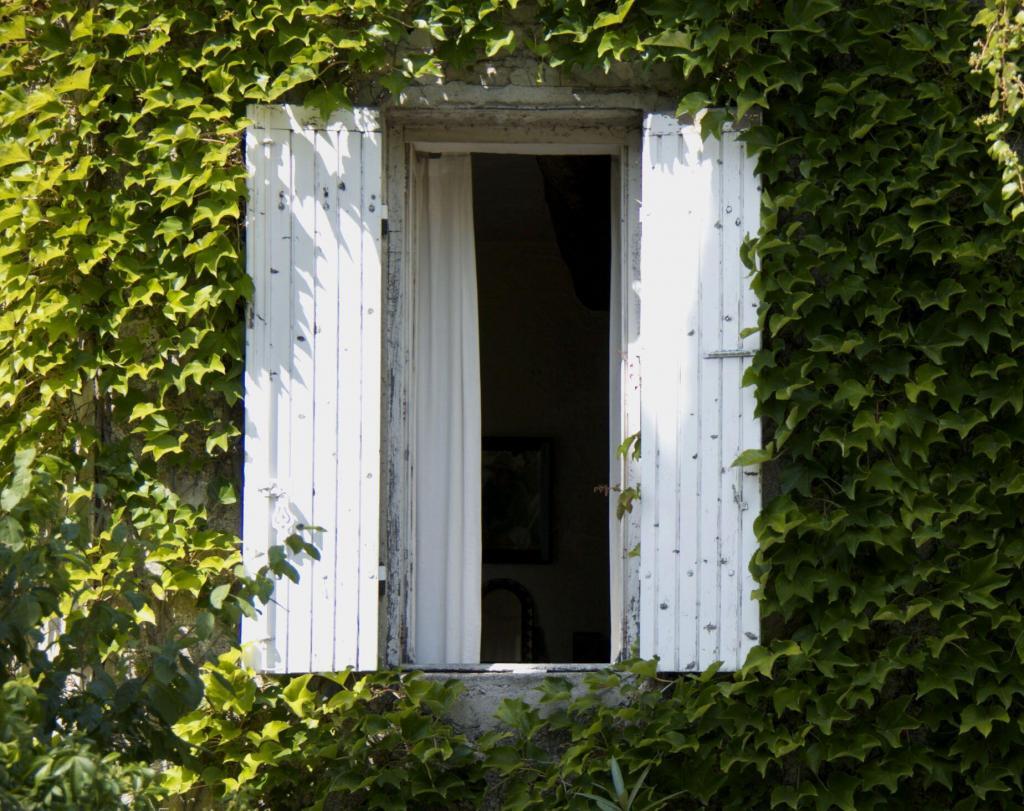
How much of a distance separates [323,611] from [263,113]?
4.93ft

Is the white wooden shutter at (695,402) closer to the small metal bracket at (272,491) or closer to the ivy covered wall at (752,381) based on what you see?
the ivy covered wall at (752,381)

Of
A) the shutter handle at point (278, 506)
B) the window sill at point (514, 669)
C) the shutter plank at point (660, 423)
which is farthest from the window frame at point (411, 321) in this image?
the shutter handle at point (278, 506)

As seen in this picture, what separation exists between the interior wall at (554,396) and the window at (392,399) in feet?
13.6

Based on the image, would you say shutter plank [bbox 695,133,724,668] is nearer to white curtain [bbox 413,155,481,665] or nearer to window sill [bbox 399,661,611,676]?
window sill [bbox 399,661,611,676]

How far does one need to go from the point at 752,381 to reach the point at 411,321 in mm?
1094

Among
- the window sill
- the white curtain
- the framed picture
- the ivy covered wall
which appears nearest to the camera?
the ivy covered wall

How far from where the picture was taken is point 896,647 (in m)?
4.15

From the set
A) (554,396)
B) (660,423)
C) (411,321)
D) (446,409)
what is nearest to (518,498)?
(554,396)

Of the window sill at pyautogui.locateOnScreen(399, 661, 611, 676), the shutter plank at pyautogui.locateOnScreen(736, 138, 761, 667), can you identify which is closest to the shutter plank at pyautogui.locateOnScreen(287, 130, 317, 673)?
the window sill at pyautogui.locateOnScreen(399, 661, 611, 676)

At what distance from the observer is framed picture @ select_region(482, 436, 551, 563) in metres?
8.52

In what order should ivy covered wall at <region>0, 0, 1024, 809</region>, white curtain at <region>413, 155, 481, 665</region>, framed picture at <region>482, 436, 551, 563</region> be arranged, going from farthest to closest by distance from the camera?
framed picture at <region>482, 436, 551, 563</region> < white curtain at <region>413, 155, 481, 665</region> < ivy covered wall at <region>0, 0, 1024, 809</region>

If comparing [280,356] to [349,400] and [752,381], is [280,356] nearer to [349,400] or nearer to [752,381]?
[349,400]

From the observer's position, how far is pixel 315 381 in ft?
13.8

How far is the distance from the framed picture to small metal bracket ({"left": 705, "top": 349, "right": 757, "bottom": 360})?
4.34m
